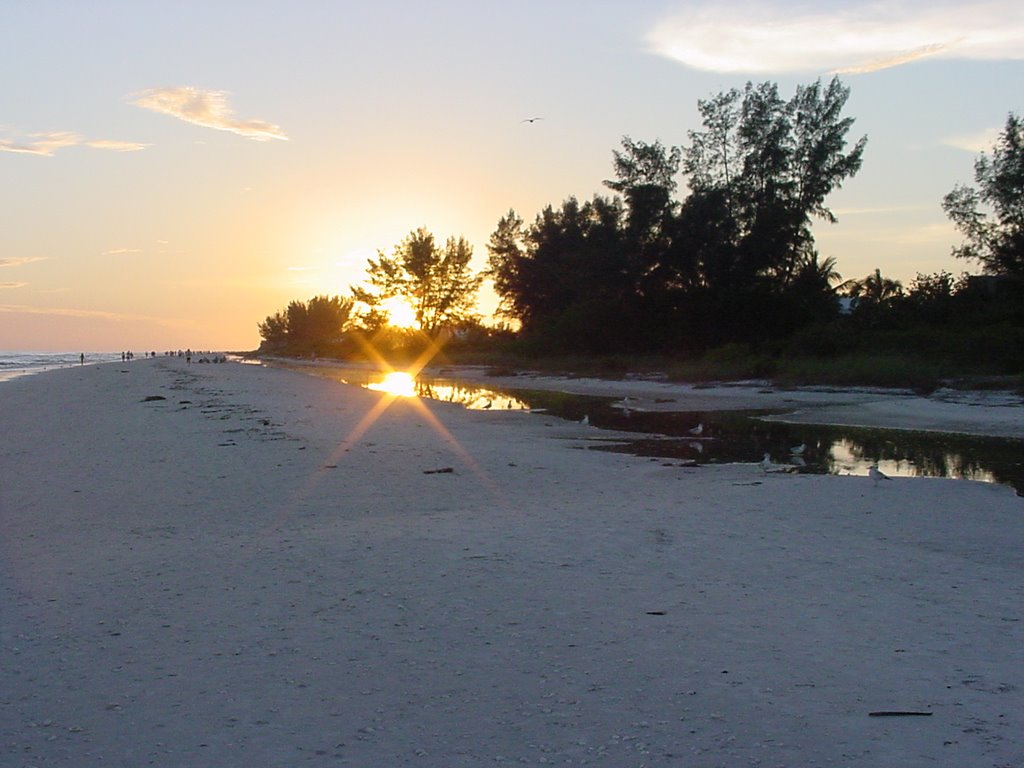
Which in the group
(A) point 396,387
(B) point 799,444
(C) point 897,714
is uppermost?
(A) point 396,387

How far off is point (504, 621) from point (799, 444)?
1366 centimetres

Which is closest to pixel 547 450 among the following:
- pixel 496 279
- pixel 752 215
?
pixel 752 215

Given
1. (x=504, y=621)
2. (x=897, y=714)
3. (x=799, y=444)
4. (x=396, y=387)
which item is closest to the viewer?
(x=897, y=714)

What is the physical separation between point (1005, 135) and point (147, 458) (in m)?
45.7

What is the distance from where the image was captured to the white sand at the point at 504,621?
4.23 m

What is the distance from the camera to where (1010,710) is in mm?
4492

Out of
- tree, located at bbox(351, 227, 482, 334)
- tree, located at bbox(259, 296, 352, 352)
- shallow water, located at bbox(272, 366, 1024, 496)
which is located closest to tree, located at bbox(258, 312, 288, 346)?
tree, located at bbox(259, 296, 352, 352)

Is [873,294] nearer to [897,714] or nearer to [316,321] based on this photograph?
[897,714]

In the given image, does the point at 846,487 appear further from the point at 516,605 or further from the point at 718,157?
the point at 718,157

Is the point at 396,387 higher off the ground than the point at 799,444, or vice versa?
the point at 396,387

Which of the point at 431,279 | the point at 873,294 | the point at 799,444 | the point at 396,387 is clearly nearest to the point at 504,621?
the point at 799,444

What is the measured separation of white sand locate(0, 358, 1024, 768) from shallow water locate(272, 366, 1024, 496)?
8.48 feet

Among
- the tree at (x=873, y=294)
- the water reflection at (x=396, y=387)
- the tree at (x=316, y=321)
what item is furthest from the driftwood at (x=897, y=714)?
the tree at (x=316, y=321)

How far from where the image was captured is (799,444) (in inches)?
718
